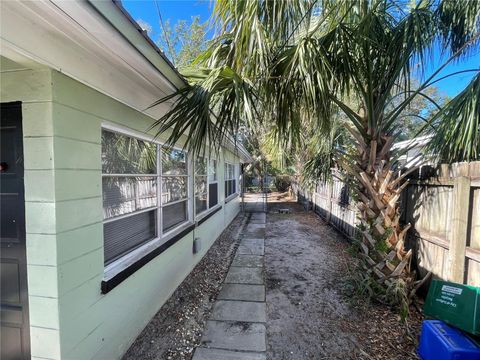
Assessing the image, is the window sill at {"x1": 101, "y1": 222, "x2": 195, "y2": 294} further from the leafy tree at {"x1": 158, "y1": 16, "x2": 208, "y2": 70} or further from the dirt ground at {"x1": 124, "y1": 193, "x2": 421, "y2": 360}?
the leafy tree at {"x1": 158, "y1": 16, "x2": 208, "y2": 70}

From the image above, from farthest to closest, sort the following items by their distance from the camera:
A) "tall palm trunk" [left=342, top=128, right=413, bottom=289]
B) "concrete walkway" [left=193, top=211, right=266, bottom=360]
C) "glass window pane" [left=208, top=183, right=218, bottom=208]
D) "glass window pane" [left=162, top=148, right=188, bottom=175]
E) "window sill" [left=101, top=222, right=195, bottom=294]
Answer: "glass window pane" [left=208, top=183, right=218, bottom=208], "glass window pane" [left=162, top=148, right=188, bottom=175], "tall palm trunk" [left=342, top=128, right=413, bottom=289], "concrete walkway" [left=193, top=211, right=266, bottom=360], "window sill" [left=101, top=222, right=195, bottom=294]

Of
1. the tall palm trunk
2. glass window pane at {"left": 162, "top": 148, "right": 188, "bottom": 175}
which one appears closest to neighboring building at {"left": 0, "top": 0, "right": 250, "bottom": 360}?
glass window pane at {"left": 162, "top": 148, "right": 188, "bottom": 175}

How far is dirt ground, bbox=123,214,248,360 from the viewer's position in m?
2.62

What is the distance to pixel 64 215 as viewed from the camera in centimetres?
186

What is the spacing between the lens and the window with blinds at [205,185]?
5575 mm

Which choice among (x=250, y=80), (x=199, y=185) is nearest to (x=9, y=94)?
(x=250, y=80)

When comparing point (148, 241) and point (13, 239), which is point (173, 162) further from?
point (13, 239)

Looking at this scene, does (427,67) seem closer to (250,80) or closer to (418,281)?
(250,80)

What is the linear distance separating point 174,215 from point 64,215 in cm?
240

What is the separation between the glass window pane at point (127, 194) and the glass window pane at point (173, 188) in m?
0.33

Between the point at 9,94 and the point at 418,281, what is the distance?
4965 mm

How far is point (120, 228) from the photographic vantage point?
276 centimetres

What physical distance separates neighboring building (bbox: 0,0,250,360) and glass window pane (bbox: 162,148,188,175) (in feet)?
3.63

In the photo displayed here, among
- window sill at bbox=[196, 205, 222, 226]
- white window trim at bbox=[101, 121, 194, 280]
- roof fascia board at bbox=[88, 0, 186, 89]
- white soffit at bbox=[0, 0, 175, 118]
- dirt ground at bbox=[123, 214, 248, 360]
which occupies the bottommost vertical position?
dirt ground at bbox=[123, 214, 248, 360]
